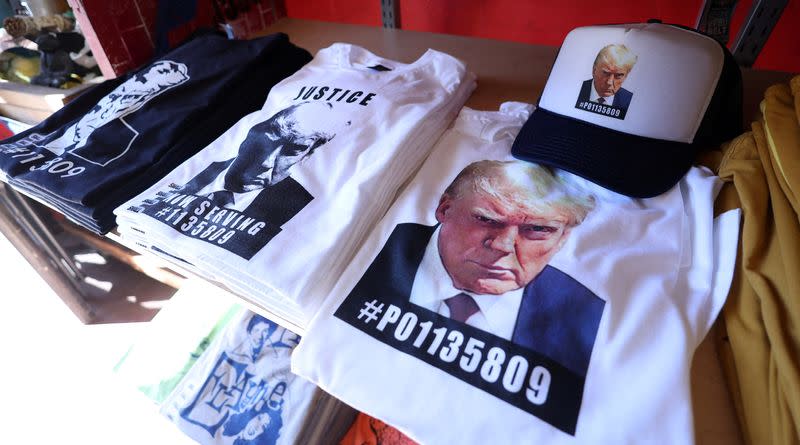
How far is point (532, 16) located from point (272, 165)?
91 cm

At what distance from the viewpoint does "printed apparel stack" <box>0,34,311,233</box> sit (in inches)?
25.0

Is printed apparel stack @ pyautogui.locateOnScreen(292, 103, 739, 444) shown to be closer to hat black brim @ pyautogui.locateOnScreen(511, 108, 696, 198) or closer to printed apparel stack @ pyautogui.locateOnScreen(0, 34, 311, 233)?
hat black brim @ pyautogui.locateOnScreen(511, 108, 696, 198)

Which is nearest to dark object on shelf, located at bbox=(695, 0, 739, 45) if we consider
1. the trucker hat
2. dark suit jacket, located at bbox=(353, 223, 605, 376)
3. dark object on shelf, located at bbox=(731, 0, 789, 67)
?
dark object on shelf, located at bbox=(731, 0, 789, 67)

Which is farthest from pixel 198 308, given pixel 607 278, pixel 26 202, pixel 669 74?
pixel 669 74

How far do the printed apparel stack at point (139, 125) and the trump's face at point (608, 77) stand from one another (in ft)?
2.00

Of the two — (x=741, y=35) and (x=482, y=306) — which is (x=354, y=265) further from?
(x=741, y=35)

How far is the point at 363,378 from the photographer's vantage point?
0.40m

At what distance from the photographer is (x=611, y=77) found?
55 centimetres

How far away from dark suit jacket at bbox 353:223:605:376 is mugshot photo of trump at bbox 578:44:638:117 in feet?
0.89

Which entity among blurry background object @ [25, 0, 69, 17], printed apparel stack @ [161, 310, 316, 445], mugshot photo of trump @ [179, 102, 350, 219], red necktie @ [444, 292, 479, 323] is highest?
blurry background object @ [25, 0, 69, 17]

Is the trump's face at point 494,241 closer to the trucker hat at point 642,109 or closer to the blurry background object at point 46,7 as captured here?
the trucker hat at point 642,109

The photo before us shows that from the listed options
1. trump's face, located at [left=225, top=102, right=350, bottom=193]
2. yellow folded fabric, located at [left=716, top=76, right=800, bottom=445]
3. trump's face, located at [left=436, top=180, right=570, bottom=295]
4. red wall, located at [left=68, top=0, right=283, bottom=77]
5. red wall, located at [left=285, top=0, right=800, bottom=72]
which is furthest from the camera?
red wall, located at [left=285, top=0, right=800, bottom=72]

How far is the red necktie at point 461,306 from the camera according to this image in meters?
A: 0.43

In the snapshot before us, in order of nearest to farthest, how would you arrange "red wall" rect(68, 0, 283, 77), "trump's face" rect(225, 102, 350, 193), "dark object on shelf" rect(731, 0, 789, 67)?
"trump's face" rect(225, 102, 350, 193) < "dark object on shelf" rect(731, 0, 789, 67) < "red wall" rect(68, 0, 283, 77)
